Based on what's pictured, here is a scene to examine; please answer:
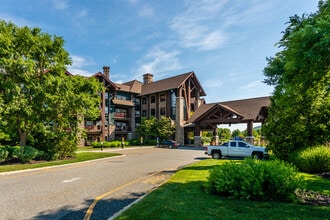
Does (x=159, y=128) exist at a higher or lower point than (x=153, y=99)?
lower

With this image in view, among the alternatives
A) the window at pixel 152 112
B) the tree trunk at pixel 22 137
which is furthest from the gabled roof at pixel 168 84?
the tree trunk at pixel 22 137

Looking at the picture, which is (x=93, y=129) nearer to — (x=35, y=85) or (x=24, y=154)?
(x=24, y=154)

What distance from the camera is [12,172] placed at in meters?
13.4

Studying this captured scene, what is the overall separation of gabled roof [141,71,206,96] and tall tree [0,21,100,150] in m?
28.9

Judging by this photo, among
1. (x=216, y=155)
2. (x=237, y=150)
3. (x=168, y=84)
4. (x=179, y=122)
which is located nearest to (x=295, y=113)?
(x=237, y=150)

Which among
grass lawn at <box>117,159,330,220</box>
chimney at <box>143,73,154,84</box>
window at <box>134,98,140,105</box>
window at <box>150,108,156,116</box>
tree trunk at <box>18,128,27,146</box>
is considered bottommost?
grass lawn at <box>117,159,330,220</box>

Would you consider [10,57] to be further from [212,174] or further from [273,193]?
[273,193]

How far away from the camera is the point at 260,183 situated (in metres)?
6.64

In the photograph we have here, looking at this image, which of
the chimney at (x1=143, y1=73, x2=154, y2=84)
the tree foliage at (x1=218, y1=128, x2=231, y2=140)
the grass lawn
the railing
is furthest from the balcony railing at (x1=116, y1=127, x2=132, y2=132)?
the grass lawn

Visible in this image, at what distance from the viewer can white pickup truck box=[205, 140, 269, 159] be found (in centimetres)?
1905

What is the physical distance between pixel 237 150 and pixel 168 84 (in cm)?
3194

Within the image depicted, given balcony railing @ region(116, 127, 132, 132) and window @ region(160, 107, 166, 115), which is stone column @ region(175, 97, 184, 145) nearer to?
window @ region(160, 107, 166, 115)

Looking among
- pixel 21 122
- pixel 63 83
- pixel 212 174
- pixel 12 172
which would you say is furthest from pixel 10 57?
pixel 212 174

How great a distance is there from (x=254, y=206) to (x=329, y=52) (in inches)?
161
